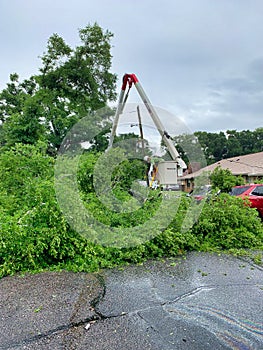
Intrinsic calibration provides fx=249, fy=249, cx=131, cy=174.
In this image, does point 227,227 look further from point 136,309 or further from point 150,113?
point 150,113

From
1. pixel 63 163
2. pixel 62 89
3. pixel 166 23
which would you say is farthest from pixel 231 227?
pixel 62 89

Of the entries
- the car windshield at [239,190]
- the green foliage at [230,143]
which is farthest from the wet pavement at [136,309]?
the green foliage at [230,143]

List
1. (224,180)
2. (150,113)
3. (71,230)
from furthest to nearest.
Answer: (224,180), (150,113), (71,230)

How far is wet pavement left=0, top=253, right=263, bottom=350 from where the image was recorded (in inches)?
74.0

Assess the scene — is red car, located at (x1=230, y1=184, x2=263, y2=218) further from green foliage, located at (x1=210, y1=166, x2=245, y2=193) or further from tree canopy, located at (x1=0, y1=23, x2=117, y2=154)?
tree canopy, located at (x1=0, y1=23, x2=117, y2=154)

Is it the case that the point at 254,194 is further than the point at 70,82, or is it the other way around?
the point at 70,82

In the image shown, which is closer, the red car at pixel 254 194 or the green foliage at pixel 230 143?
the red car at pixel 254 194

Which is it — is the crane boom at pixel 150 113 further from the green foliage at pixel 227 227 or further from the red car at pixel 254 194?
the red car at pixel 254 194

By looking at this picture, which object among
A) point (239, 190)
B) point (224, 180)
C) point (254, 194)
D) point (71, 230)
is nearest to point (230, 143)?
point (224, 180)

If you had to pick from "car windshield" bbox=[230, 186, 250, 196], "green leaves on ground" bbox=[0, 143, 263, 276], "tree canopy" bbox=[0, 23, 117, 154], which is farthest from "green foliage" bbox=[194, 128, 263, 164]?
"green leaves on ground" bbox=[0, 143, 263, 276]

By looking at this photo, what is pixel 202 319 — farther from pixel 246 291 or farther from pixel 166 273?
pixel 166 273

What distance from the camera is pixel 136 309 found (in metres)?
2.35

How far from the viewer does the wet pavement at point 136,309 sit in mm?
1881

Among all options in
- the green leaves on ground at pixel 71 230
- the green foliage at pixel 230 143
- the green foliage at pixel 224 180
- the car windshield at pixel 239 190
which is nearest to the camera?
the green leaves on ground at pixel 71 230
